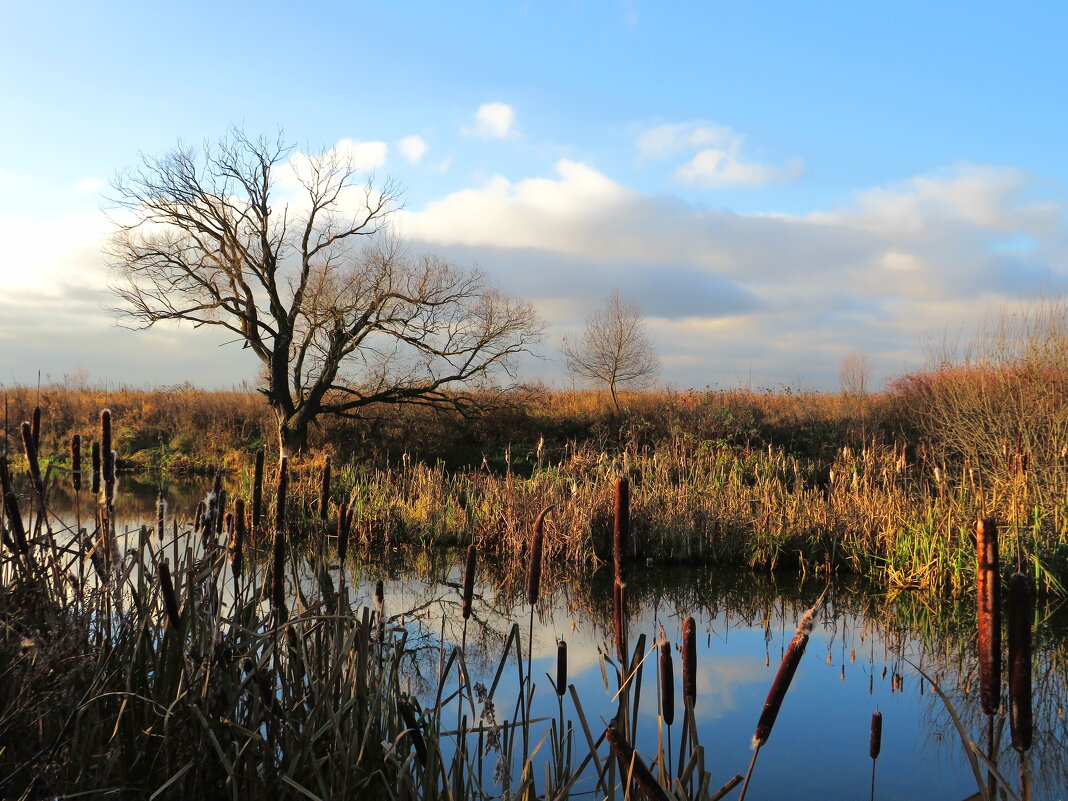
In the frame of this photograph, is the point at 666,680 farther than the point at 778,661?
No

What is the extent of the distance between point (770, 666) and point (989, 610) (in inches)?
206

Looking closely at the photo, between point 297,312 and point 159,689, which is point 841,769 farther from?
point 297,312

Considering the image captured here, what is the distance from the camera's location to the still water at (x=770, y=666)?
4.49 meters

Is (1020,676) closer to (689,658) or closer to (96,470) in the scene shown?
(689,658)

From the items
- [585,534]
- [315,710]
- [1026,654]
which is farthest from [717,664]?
[1026,654]

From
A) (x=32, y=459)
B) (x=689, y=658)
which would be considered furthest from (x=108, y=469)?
(x=689, y=658)

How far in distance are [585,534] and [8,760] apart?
756 cm

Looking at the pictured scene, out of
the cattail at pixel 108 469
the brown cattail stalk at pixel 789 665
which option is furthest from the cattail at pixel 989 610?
the cattail at pixel 108 469

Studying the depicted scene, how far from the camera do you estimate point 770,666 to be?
20.2 feet

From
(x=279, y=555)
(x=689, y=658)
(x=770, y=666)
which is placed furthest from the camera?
(x=770, y=666)

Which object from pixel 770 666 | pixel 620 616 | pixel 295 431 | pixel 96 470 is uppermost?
pixel 96 470

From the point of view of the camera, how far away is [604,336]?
3072 centimetres

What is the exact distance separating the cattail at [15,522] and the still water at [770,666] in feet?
3.30

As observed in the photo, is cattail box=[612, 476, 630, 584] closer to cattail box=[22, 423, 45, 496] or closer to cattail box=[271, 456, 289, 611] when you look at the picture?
cattail box=[271, 456, 289, 611]
